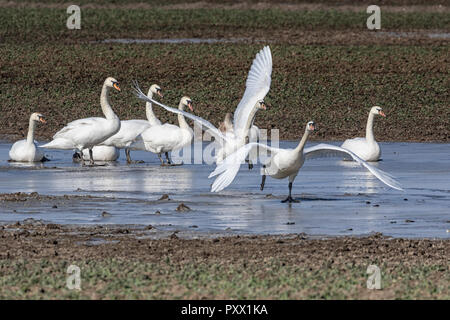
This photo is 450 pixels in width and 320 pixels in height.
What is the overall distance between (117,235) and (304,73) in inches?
728

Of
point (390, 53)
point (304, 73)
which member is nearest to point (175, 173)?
point (304, 73)

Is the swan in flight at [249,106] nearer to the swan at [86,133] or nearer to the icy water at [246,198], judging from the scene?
the icy water at [246,198]

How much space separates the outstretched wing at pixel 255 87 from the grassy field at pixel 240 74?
15.9 ft

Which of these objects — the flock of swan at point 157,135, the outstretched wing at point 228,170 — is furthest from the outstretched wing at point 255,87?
the outstretched wing at point 228,170

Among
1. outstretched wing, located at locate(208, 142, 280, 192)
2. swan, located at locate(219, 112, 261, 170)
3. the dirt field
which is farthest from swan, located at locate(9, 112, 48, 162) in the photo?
the dirt field

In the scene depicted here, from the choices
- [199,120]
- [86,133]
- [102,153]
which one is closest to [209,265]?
[199,120]

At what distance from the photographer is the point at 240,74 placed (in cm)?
2923

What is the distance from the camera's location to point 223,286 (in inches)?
351

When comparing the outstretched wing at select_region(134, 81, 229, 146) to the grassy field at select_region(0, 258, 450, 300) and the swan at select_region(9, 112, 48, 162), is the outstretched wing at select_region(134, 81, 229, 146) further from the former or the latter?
the grassy field at select_region(0, 258, 450, 300)

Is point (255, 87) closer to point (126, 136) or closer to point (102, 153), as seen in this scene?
point (126, 136)

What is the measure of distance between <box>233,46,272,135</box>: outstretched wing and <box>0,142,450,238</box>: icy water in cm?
89

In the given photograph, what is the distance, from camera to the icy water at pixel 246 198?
1222cm

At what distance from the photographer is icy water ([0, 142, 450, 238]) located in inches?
481
